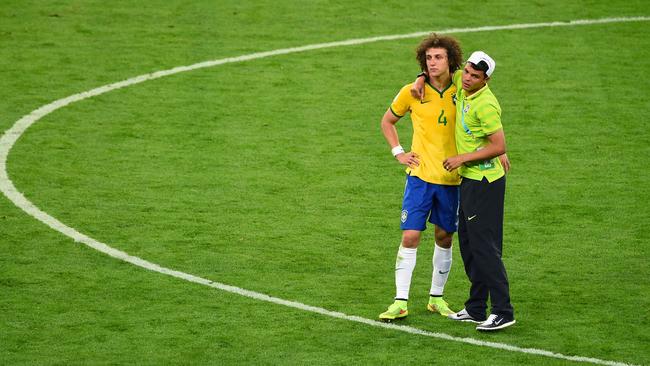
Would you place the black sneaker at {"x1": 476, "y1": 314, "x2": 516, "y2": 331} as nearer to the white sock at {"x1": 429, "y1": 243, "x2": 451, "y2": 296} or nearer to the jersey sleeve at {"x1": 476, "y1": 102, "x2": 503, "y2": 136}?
the white sock at {"x1": 429, "y1": 243, "x2": 451, "y2": 296}

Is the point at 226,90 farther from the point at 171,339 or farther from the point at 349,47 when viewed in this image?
the point at 171,339

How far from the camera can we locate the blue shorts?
32.0 ft

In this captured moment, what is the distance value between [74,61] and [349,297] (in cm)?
871

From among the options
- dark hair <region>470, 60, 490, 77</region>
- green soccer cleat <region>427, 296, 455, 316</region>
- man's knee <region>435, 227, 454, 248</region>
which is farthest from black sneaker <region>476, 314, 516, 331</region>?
dark hair <region>470, 60, 490, 77</region>

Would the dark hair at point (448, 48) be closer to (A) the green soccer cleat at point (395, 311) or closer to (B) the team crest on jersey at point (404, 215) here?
(B) the team crest on jersey at point (404, 215)

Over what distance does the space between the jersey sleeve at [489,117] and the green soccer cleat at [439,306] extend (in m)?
1.50

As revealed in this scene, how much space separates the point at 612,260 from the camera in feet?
37.7

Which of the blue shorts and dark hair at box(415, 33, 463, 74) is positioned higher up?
dark hair at box(415, 33, 463, 74)

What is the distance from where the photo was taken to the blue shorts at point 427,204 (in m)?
9.75

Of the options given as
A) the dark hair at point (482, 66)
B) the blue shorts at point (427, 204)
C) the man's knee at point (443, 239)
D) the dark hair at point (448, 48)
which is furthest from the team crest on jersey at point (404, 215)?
the dark hair at point (482, 66)

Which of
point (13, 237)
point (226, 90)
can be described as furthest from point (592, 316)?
point (226, 90)

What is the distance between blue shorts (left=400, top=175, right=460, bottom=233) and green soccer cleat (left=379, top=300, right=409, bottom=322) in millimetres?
589

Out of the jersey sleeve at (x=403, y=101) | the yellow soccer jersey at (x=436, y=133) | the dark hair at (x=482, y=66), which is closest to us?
the dark hair at (x=482, y=66)

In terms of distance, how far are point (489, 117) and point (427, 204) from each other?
2.98 feet
